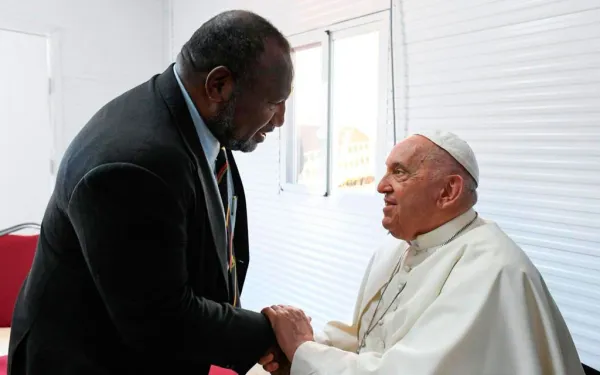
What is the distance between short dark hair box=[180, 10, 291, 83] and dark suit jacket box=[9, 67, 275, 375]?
90mm

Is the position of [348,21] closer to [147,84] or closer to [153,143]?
[147,84]

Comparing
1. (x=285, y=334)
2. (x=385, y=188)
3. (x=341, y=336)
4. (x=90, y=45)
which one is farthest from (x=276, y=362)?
(x=90, y=45)

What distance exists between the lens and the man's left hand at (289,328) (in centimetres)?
142

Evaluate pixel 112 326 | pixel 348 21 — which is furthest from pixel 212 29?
pixel 348 21

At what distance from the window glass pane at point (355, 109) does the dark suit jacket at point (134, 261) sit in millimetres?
1974

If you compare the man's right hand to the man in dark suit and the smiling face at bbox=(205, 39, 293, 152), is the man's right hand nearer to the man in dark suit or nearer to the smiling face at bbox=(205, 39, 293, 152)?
the man in dark suit

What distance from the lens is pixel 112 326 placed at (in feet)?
3.64

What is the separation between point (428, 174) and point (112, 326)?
934mm

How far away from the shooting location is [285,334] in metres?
1.45

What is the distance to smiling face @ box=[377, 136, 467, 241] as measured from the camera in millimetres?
1514

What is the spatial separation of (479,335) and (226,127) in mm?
821

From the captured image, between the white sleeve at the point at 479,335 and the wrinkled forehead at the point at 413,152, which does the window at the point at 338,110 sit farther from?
the white sleeve at the point at 479,335

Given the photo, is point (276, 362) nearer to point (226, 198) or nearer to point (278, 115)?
point (226, 198)

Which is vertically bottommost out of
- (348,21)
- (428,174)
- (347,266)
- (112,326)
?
(347,266)
